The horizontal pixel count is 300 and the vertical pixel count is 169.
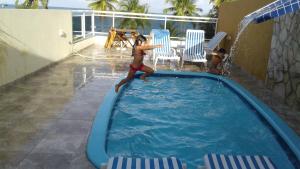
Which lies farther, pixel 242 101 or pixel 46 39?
pixel 46 39

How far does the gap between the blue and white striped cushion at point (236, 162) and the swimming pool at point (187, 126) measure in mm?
923

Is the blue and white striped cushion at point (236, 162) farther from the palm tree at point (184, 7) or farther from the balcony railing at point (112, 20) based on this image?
the palm tree at point (184, 7)

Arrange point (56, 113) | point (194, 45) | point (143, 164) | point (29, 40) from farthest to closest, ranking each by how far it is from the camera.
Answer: point (194, 45)
point (29, 40)
point (56, 113)
point (143, 164)

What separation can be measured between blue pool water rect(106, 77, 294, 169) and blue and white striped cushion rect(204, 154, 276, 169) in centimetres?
91

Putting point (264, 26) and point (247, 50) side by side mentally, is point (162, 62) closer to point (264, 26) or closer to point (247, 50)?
point (247, 50)

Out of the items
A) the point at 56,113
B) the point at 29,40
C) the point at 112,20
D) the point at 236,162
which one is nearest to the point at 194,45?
the point at 29,40

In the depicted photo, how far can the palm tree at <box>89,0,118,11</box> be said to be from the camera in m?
33.7

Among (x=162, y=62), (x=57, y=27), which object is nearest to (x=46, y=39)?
(x=57, y=27)

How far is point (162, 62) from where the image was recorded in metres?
9.23

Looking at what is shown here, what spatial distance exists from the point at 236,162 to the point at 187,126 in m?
2.09

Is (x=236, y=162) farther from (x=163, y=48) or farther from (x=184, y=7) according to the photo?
(x=184, y=7)

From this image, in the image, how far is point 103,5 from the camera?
3362cm

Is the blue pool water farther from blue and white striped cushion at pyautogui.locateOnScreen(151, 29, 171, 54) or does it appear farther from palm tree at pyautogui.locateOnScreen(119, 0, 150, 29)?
palm tree at pyautogui.locateOnScreen(119, 0, 150, 29)

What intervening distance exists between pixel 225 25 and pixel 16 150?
960 centimetres
